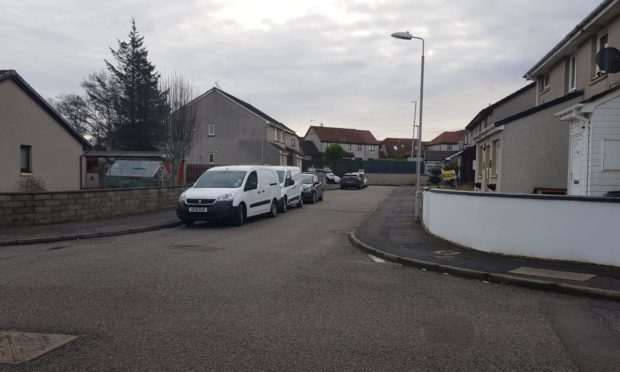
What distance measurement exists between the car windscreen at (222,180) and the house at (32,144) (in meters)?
9.38

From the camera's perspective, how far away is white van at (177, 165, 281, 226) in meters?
14.9

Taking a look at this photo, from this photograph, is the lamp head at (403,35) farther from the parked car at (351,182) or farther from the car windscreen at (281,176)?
the parked car at (351,182)

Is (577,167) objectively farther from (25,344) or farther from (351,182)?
(351,182)

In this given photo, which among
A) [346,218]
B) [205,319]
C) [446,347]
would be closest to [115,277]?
[205,319]

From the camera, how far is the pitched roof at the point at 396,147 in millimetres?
106312

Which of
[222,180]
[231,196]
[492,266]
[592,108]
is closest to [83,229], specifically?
[231,196]

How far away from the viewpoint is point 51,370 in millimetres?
4023

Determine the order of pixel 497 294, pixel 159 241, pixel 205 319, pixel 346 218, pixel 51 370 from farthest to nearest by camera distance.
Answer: pixel 346 218, pixel 159 241, pixel 497 294, pixel 205 319, pixel 51 370

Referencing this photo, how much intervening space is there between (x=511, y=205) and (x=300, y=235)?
579 cm

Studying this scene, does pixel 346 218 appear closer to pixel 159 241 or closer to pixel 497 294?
pixel 159 241

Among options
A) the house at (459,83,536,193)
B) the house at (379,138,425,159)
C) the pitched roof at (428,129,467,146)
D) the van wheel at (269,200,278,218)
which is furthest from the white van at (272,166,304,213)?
the house at (379,138,425,159)

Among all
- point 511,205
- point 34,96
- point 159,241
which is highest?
point 34,96

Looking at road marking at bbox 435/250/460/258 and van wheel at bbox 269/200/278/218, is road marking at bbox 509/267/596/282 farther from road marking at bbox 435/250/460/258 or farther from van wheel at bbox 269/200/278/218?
van wheel at bbox 269/200/278/218

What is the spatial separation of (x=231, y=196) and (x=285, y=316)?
9881mm
